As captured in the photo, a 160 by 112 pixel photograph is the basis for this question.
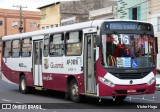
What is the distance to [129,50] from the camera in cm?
1512

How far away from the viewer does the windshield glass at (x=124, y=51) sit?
1492 centimetres

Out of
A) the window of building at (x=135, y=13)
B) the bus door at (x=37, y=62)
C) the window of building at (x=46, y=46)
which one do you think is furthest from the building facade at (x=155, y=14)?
the window of building at (x=46, y=46)

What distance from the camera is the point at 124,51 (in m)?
15.0

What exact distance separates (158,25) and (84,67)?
68.3 ft

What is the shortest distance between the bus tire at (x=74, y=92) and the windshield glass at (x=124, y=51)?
2345 millimetres

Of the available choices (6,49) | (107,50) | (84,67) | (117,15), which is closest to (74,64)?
(84,67)

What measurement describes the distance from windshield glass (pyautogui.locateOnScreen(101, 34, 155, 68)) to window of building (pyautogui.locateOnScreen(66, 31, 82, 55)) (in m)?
1.68

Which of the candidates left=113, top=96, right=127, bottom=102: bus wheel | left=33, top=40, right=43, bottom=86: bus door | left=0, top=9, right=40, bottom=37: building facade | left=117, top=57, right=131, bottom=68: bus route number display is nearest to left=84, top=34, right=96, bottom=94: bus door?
left=117, top=57, right=131, bottom=68: bus route number display

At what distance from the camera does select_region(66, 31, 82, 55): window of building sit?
1650 cm

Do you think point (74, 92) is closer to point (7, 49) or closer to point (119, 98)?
point (119, 98)

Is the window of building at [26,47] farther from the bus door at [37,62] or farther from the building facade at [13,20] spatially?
the building facade at [13,20]

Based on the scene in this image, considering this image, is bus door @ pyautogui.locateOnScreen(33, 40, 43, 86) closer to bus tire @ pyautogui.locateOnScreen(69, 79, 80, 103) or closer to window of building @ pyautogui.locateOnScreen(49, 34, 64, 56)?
window of building @ pyautogui.locateOnScreen(49, 34, 64, 56)

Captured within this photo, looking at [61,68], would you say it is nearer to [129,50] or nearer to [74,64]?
[74,64]

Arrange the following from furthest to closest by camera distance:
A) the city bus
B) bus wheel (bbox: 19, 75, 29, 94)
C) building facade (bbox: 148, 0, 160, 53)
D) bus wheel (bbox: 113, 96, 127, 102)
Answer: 1. building facade (bbox: 148, 0, 160, 53)
2. bus wheel (bbox: 19, 75, 29, 94)
3. bus wheel (bbox: 113, 96, 127, 102)
4. the city bus
